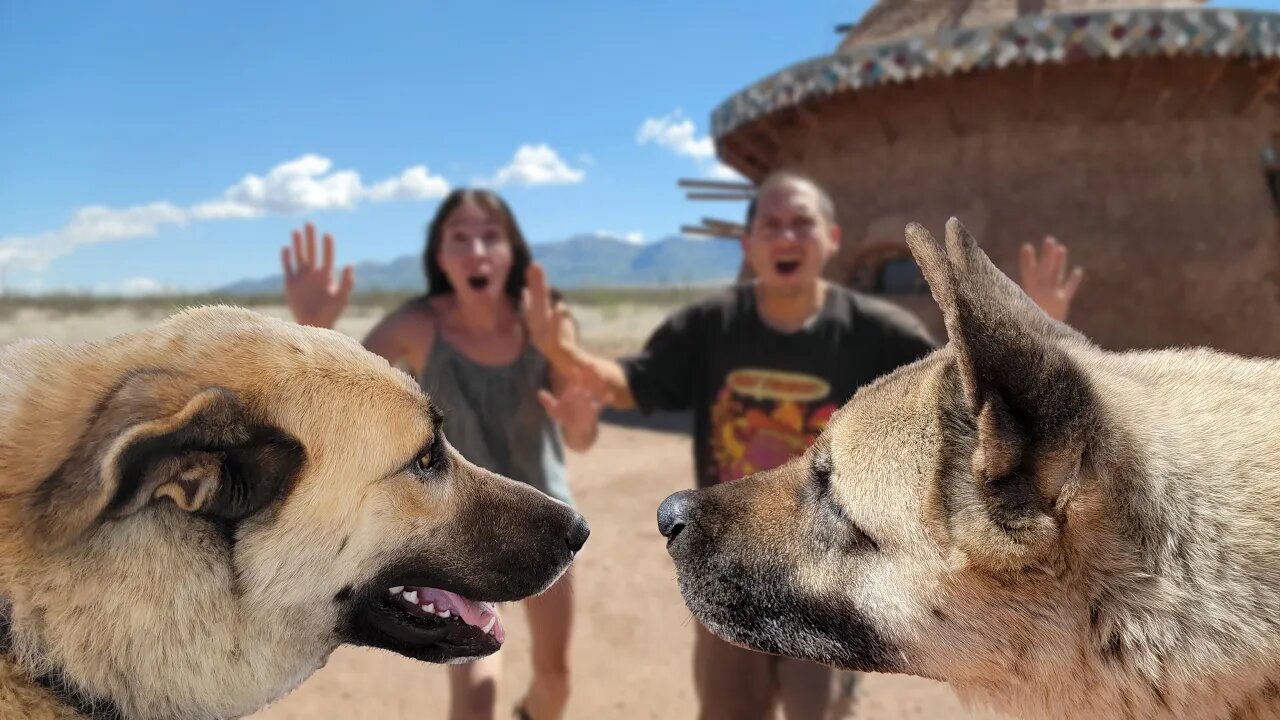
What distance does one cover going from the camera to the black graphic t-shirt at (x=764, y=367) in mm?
3379

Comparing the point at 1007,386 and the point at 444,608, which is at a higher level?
the point at 1007,386

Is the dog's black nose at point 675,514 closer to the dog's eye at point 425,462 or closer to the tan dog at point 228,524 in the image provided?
the tan dog at point 228,524

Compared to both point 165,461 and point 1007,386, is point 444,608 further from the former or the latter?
point 1007,386

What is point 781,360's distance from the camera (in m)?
3.45

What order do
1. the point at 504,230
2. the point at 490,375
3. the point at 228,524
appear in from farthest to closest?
the point at 504,230 → the point at 490,375 → the point at 228,524

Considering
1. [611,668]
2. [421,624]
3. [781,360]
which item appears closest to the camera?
[421,624]

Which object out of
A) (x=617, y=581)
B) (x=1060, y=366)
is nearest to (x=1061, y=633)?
(x=1060, y=366)

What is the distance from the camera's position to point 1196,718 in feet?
4.82

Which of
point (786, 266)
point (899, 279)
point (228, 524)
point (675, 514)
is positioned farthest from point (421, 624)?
point (899, 279)

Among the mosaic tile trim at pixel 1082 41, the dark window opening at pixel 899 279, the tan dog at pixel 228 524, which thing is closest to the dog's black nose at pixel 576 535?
the tan dog at pixel 228 524

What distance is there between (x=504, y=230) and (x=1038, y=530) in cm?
294

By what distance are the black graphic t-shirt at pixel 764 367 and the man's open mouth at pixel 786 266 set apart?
0.76 ft

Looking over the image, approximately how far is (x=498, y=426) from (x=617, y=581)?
3739 millimetres

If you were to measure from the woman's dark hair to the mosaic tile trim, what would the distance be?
923 centimetres
